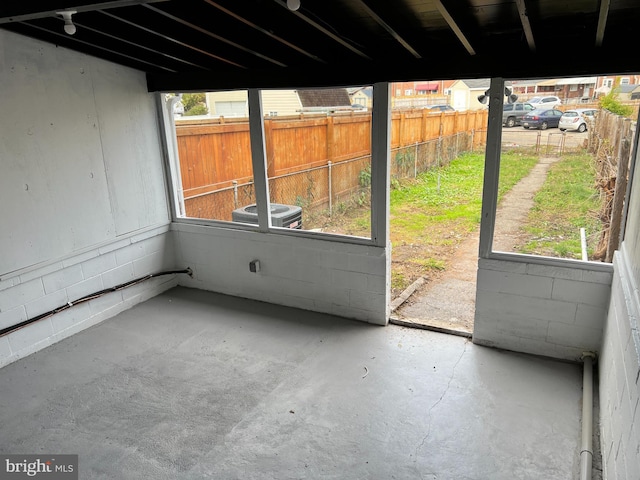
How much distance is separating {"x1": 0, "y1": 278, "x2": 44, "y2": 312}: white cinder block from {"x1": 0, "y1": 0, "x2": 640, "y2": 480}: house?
0.02 meters

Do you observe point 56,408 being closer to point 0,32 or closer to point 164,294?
point 164,294

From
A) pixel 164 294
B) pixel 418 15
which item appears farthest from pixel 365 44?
pixel 164 294

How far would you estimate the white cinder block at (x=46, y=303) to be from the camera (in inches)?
146

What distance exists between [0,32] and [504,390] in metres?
4.50

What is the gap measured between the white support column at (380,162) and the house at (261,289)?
0.05ft

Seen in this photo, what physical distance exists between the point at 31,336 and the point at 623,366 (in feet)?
13.9

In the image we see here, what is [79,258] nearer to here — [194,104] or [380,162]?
[194,104]

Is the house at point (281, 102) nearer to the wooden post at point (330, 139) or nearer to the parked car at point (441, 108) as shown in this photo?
the wooden post at point (330, 139)

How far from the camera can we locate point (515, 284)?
3.44m

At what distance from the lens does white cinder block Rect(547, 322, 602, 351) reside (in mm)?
3247

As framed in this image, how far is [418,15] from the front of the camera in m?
2.69

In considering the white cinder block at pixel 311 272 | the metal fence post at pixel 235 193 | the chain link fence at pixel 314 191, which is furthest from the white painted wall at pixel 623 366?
the metal fence post at pixel 235 193

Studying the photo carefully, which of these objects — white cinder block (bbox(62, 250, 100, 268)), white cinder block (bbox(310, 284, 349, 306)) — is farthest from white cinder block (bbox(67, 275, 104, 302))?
white cinder block (bbox(310, 284, 349, 306))

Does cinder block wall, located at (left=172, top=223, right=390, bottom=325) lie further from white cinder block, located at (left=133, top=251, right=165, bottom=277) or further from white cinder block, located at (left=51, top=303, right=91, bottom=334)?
white cinder block, located at (left=51, top=303, right=91, bottom=334)
